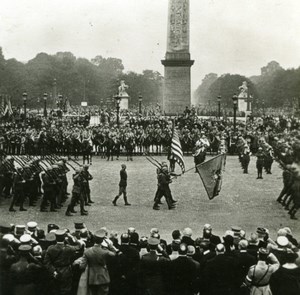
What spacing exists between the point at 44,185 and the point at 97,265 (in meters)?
7.98

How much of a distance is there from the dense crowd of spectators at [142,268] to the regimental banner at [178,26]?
1330 inches

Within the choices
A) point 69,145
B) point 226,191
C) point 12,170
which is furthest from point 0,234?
point 69,145

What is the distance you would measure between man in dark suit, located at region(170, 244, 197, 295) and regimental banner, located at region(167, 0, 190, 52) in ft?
114

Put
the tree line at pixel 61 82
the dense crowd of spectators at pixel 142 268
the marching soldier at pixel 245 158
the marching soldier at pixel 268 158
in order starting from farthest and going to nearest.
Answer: the tree line at pixel 61 82
the marching soldier at pixel 245 158
the marching soldier at pixel 268 158
the dense crowd of spectators at pixel 142 268

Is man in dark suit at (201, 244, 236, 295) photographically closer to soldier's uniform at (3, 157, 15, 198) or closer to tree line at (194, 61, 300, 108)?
soldier's uniform at (3, 157, 15, 198)

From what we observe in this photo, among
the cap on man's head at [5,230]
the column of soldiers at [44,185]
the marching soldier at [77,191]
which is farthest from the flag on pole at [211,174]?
the cap on man's head at [5,230]

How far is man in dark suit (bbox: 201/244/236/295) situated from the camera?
24.8ft

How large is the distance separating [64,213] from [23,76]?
68.4m

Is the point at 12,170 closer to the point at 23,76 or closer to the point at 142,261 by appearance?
the point at 142,261

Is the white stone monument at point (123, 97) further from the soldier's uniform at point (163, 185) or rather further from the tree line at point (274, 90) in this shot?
the soldier's uniform at point (163, 185)

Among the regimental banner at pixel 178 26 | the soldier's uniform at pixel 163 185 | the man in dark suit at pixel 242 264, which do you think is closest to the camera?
the man in dark suit at pixel 242 264

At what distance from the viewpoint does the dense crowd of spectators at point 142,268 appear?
7367 millimetres

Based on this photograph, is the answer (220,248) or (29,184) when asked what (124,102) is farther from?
(220,248)

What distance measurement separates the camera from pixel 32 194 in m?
16.5
